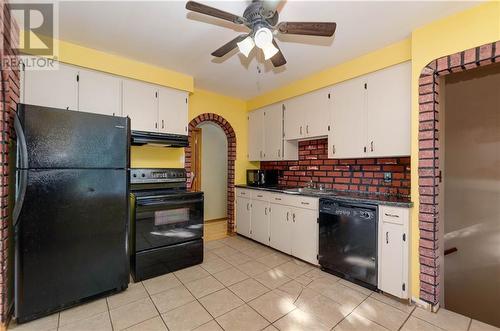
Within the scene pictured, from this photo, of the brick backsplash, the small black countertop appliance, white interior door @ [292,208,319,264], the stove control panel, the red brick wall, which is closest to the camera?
the red brick wall

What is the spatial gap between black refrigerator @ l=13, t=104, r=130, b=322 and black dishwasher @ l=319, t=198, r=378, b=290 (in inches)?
82.9

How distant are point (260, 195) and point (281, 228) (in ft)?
2.04

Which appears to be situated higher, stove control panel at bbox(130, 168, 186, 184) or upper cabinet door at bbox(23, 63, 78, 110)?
upper cabinet door at bbox(23, 63, 78, 110)

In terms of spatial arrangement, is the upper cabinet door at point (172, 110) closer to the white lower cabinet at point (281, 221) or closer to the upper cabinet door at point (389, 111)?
the white lower cabinet at point (281, 221)

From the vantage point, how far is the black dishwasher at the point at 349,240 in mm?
2262

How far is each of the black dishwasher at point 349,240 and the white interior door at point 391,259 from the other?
0.22 ft

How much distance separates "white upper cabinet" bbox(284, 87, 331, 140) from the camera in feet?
10.00

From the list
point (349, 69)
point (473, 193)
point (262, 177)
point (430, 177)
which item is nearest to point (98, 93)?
point (262, 177)

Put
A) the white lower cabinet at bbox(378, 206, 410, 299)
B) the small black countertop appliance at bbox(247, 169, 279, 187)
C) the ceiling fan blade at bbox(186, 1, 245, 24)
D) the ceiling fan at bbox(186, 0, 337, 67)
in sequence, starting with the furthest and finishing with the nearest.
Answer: the small black countertop appliance at bbox(247, 169, 279, 187) < the white lower cabinet at bbox(378, 206, 410, 299) < the ceiling fan at bbox(186, 0, 337, 67) < the ceiling fan blade at bbox(186, 1, 245, 24)

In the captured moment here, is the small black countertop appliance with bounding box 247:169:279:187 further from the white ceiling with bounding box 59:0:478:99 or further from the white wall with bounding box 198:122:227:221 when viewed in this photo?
the white ceiling with bounding box 59:0:478:99

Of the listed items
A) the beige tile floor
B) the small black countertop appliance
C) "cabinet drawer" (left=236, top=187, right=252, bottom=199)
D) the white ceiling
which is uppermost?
the white ceiling

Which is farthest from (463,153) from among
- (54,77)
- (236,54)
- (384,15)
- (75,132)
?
(54,77)

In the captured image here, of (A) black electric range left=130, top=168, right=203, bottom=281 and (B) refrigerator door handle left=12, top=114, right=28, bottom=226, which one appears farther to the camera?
(A) black electric range left=130, top=168, right=203, bottom=281

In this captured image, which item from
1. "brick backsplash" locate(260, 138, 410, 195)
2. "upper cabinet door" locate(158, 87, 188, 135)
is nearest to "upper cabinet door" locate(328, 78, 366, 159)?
"brick backsplash" locate(260, 138, 410, 195)
